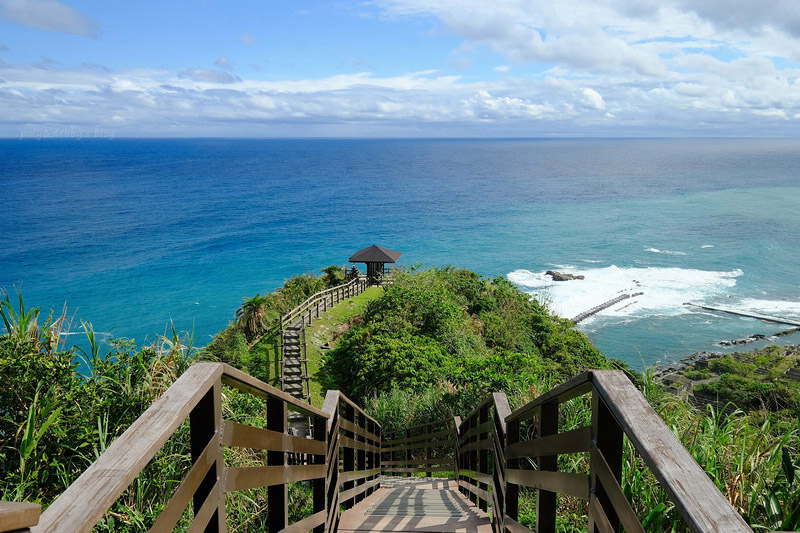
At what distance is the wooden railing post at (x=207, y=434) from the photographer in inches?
71.2

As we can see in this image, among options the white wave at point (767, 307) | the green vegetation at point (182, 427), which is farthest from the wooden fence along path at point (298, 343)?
the white wave at point (767, 307)

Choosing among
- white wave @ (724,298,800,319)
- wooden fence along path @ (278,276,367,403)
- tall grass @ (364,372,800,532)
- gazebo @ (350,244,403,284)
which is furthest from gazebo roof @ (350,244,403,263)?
tall grass @ (364,372,800,532)

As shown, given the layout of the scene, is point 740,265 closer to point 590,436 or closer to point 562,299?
point 562,299

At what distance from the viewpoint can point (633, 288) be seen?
45.0 m

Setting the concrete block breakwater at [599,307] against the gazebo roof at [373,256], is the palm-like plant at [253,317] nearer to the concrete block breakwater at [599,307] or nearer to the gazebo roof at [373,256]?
the gazebo roof at [373,256]

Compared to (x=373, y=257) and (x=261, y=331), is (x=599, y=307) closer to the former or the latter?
(x=373, y=257)

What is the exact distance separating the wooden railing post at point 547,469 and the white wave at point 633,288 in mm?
37005

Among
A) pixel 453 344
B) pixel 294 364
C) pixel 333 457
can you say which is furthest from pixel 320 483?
pixel 294 364

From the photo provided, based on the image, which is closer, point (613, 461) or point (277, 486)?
point (613, 461)

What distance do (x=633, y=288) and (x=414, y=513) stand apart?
143ft

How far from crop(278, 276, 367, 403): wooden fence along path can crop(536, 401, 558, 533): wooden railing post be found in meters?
13.8

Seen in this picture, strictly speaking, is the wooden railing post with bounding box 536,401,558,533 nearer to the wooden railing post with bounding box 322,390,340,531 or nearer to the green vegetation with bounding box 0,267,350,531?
the wooden railing post with bounding box 322,390,340,531

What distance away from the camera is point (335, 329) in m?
23.3

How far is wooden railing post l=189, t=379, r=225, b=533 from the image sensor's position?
5.93ft
